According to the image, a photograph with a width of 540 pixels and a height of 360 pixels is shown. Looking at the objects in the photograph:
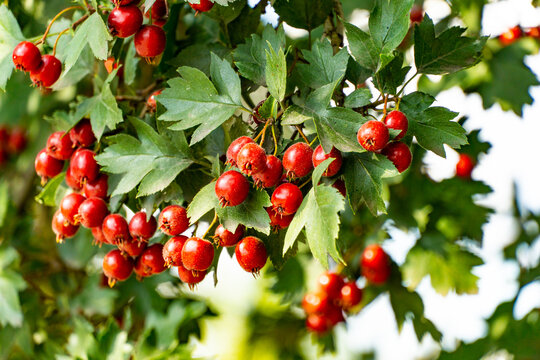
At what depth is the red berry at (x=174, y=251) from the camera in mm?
700

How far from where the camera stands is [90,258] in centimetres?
149

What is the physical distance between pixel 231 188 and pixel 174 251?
0.49 feet

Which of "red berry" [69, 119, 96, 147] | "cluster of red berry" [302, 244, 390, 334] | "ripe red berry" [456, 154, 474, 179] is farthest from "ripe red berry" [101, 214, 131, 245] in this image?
"ripe red berry" [456, 154, 474, 179]

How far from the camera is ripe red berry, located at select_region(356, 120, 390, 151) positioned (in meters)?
0.58

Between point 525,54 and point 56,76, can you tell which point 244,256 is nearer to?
point 56,76

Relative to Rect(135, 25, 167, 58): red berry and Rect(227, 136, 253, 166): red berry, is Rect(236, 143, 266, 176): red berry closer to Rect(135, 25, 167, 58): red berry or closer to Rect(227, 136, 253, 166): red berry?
Rect(227, 136, 253, 166): red berry

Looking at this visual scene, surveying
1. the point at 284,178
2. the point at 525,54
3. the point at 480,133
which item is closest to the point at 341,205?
the point at 284,178

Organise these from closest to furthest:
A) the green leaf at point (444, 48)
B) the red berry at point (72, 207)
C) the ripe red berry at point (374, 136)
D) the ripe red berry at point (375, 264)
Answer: the ripe red berry at point (374, 136) → the green leaf at point (444, 48) → the red berry at point (72, 207) → the ripe red berry at point (375, 264)

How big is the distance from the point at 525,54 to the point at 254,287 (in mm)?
1214

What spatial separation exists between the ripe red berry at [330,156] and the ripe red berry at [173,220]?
7.5 inches

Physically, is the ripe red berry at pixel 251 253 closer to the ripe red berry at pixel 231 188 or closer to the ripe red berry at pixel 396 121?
the ripe red berry at pixel 231 188

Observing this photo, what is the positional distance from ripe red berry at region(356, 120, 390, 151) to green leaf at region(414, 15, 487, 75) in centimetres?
17

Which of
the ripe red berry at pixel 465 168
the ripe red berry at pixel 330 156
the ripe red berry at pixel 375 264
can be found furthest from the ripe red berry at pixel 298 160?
the ripe red berry at pixel 465 168

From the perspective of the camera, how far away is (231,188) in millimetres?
606
